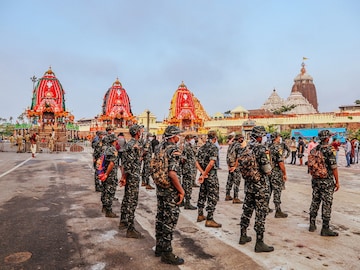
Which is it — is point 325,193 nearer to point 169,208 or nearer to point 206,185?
point 206,185

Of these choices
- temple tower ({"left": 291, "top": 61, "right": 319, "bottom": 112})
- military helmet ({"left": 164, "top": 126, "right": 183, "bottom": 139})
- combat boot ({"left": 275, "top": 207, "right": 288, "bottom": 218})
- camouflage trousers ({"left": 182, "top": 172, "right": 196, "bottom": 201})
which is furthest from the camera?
temple tower ({"left": 291, "top": 61, "right": 319, "bottom": 112})

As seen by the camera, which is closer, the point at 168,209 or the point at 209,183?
the point at 168,209

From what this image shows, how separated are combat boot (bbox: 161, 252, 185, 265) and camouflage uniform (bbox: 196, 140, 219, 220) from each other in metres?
1.76

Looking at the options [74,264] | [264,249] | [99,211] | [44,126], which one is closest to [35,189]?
[99,211]

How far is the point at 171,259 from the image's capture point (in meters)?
4.01

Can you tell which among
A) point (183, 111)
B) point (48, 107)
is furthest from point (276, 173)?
point (183, 111)

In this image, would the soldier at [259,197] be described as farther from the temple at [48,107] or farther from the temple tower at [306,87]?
the temple tower at [306,87]

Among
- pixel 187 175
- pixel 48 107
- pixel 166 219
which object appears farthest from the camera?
pixel 48 107

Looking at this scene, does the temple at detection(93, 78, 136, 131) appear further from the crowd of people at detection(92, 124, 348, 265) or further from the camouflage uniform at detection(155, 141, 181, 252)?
the camouflage uniform at detection(155, 141, 181, 252)

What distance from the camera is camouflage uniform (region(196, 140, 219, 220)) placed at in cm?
571

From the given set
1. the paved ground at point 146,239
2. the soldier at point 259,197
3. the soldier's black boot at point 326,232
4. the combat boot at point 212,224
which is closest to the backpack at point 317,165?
the soldier's black boot at point 326,232

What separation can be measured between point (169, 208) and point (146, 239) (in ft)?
4.05

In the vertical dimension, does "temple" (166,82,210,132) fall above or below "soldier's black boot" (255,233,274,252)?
above

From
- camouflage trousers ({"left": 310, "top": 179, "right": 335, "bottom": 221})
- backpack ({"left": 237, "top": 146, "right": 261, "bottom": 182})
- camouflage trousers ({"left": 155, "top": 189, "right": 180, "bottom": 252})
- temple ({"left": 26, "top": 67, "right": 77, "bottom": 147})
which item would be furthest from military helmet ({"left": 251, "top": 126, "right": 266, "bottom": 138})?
temple ({"left": 26, "top": 67, "right": 77, "bottom": 147})
